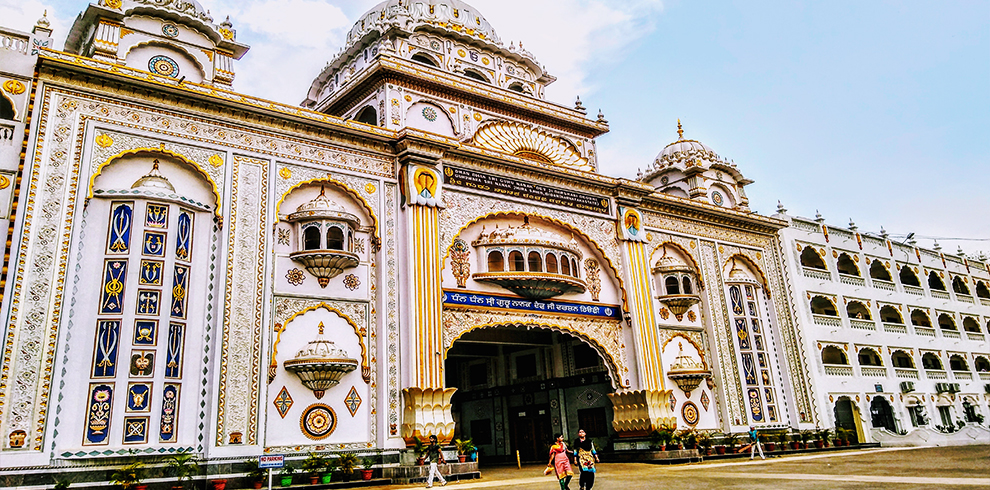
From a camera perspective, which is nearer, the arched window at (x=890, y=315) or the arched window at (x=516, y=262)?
the arched window at (x=516, y=262)

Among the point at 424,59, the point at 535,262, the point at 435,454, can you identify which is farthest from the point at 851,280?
the point at 435,454

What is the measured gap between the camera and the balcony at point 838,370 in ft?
90.3

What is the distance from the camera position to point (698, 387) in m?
23.2

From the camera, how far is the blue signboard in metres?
18.8

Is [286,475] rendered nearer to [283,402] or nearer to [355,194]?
[283,402]

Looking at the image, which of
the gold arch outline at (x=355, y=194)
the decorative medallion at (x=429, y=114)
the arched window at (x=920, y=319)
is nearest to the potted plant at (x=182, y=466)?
the gold arch outline at (x=355, y=194)

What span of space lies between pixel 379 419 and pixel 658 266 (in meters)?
11.5

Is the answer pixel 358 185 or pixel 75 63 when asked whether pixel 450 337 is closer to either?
pixel 358 185

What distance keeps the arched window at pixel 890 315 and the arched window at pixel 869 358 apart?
1.81 meters

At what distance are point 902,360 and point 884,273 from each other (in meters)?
4.23

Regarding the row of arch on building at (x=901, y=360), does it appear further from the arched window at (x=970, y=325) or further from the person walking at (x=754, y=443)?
the person walking at (x=754, y=443)

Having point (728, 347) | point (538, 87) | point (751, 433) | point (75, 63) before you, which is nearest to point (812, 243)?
point (728, 347)

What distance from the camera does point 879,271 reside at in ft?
112

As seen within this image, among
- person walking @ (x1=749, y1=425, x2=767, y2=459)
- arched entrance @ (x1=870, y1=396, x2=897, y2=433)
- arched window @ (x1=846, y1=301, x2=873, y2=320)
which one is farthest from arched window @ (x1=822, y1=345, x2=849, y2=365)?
person walking @ (x1=749, y1=425, x2=767, y2=459)
